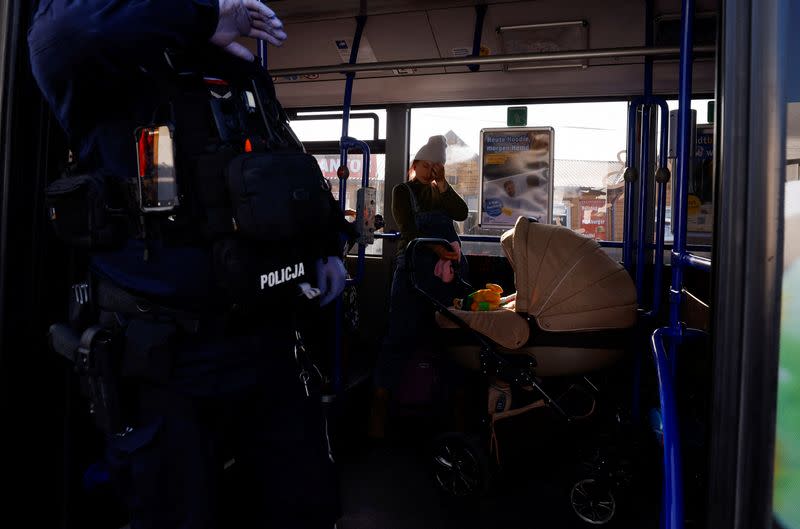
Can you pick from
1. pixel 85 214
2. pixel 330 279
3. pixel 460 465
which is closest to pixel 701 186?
pixel 460 465

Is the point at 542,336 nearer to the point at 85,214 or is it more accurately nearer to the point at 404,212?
the point at 404,212

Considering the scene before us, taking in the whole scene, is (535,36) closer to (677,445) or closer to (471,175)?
(471,175)

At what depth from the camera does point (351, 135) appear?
4977 mm

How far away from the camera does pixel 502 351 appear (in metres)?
2.73

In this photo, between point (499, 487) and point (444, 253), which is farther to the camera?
A: point (444, 253)

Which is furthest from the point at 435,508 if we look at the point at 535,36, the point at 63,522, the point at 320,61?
the point at 320,61

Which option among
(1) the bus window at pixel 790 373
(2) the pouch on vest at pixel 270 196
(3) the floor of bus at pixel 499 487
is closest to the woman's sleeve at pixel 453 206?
(3) the floor of bus at pixel 499 487

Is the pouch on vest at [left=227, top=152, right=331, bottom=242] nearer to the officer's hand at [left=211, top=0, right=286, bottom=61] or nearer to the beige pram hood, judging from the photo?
the officer's hand at [left=211, top=0, right=286, bottom=61]

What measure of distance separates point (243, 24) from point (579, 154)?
358cm

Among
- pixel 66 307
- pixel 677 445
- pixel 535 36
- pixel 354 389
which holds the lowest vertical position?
pixel 354 389

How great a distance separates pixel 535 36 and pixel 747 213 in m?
3.11

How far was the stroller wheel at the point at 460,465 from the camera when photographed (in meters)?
2.61

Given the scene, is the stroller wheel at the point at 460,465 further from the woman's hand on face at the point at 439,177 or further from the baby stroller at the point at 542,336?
the woman's hand on face at the point at 439,177

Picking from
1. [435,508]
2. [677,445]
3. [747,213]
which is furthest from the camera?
[435,508]
